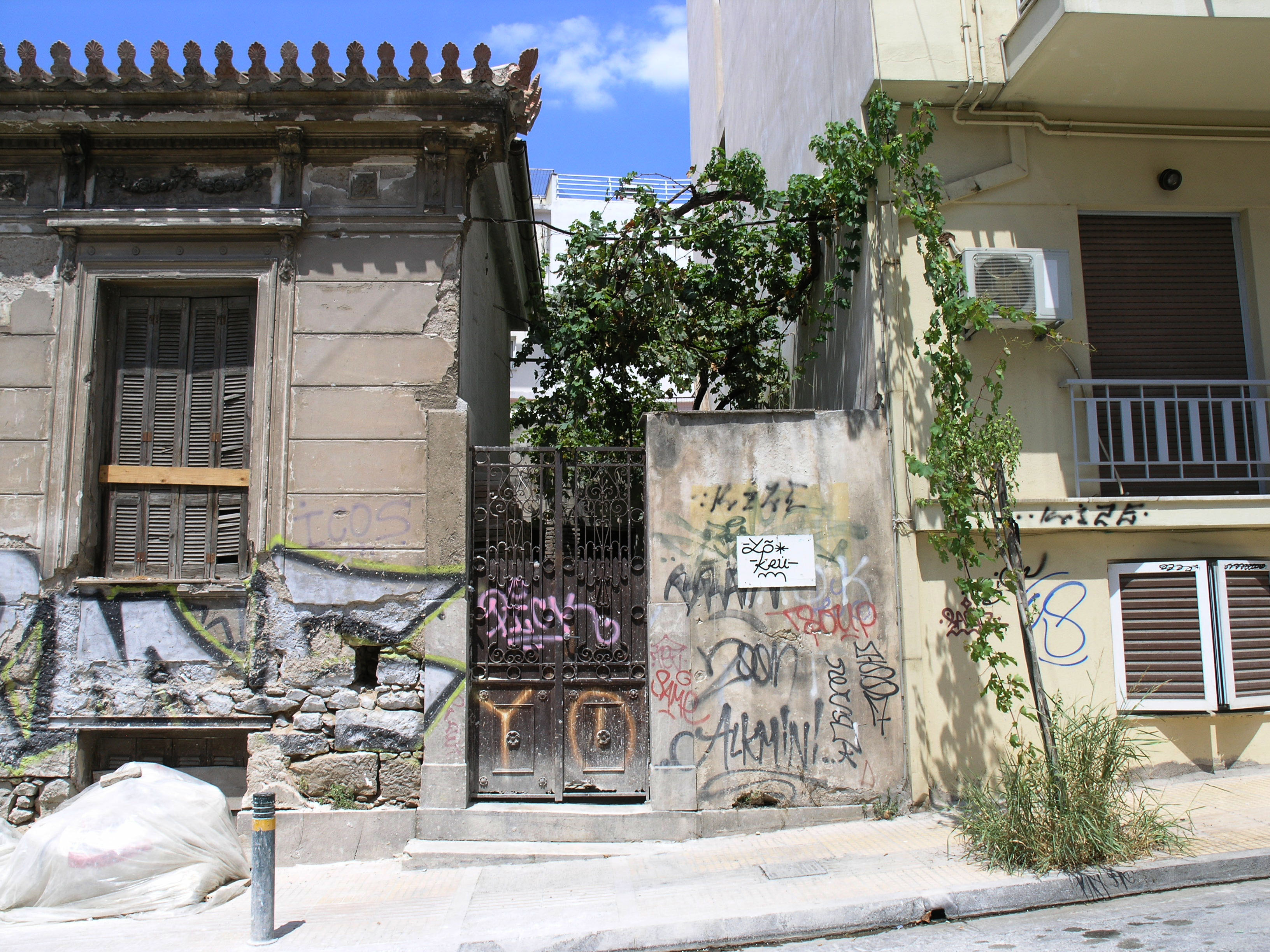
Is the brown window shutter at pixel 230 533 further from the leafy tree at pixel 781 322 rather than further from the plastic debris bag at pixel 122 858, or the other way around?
the leafy tree at pixel 781 322

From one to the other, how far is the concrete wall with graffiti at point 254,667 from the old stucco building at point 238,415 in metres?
0.02

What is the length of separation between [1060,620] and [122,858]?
6527 millimetres

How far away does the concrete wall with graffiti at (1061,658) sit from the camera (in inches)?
248

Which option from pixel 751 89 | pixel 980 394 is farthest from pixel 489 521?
pixel 751 89

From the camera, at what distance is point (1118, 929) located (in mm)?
4391

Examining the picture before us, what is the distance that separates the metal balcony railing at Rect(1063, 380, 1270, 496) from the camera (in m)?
6.62

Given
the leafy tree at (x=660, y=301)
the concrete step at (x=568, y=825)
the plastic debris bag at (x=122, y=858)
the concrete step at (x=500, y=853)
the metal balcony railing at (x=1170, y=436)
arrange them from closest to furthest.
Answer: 1. the plastic debris bag at (x=122, y=858)
2. the concrete step at (x=500, y=853)
3. the concrete step at (x=568, y=825)
4. the metal balcony railing at (x=1170, y=436)
5. the leafy tree at (x=660, y=301)

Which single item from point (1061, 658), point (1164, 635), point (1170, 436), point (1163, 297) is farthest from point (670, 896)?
point (1163, 297)

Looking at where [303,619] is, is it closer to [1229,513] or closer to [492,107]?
[492,107]

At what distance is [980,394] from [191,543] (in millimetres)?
6108

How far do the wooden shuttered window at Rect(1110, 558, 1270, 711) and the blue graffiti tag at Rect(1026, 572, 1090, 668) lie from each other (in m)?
0.28

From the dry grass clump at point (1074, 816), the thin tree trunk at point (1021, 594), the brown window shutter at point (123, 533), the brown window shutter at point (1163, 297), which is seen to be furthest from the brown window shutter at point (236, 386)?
the brown window shutter at point (1163, 297)

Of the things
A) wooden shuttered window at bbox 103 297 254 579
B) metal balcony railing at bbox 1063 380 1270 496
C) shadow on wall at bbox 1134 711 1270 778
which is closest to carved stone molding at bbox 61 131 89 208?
wooden shuttered window at bbox 103 297 254 579

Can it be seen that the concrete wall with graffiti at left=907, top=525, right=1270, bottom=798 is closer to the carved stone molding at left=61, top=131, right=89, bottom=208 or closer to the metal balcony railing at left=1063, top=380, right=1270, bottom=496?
the metal balcony railing at left=1063, top=380, right=1270, bottom=496
